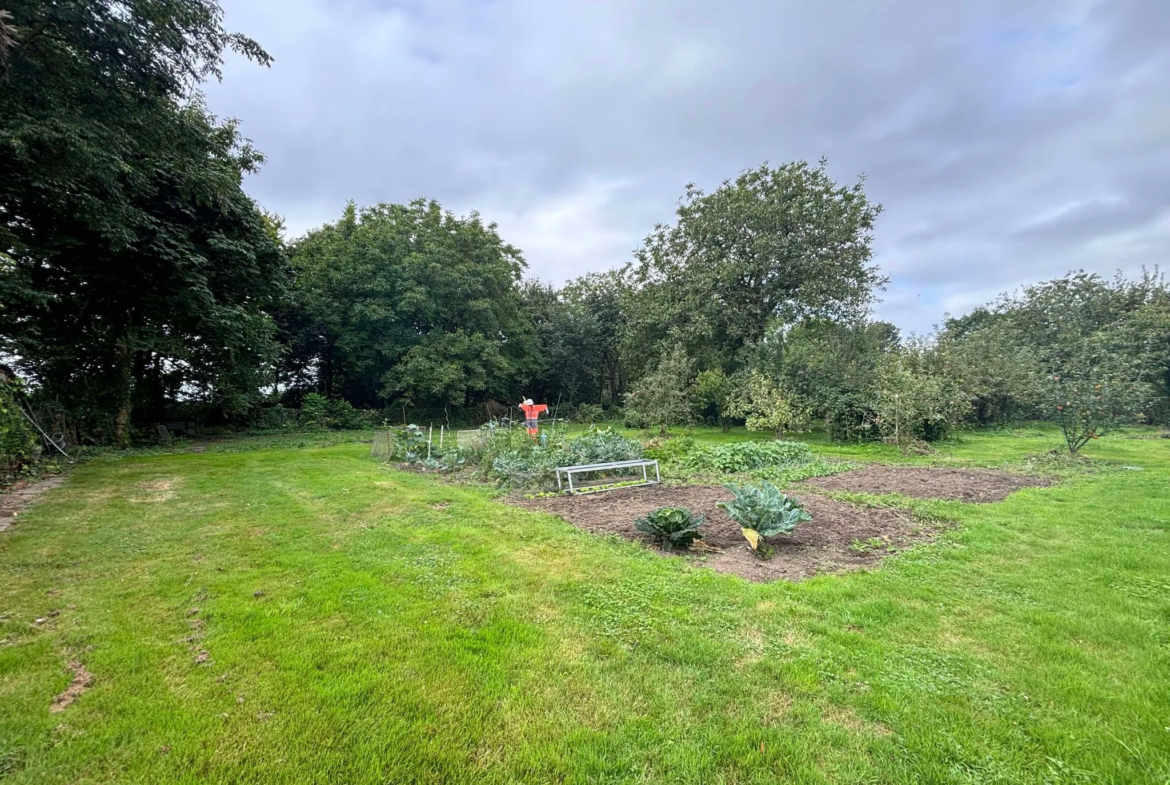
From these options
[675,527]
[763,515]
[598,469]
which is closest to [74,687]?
[675,527]

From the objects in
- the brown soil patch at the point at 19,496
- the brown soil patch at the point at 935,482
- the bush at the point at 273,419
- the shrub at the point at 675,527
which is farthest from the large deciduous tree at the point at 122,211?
the brown soil patch at the point at 935,482

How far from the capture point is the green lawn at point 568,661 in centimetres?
186

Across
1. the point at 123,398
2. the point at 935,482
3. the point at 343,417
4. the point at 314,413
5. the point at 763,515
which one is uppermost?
the point at 123,398

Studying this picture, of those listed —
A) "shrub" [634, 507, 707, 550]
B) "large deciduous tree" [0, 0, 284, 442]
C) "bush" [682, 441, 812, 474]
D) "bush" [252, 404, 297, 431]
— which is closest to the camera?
"shrub" [634, 507, 707, 550]

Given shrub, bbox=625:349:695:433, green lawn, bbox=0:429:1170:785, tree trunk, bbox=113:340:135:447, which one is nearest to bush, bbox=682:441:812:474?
green lawn, bbox=0:429:1170:785

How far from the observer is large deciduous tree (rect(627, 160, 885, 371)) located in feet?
53.0

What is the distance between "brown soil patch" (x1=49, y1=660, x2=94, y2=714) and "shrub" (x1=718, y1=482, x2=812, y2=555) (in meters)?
4.57

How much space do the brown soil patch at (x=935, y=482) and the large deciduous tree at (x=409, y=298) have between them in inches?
658

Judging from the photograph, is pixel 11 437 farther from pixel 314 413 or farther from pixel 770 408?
pixel 770 408

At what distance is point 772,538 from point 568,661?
9.82 ft

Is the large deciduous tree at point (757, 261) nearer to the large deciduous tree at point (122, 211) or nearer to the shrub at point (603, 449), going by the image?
the shrub at point (603, 449)

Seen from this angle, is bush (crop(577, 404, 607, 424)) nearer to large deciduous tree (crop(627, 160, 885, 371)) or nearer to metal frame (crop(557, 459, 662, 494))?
large deciduous tree (crop(627, 160, 885, 371))

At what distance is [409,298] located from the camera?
66.8 feet

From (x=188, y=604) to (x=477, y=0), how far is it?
9382 mm
